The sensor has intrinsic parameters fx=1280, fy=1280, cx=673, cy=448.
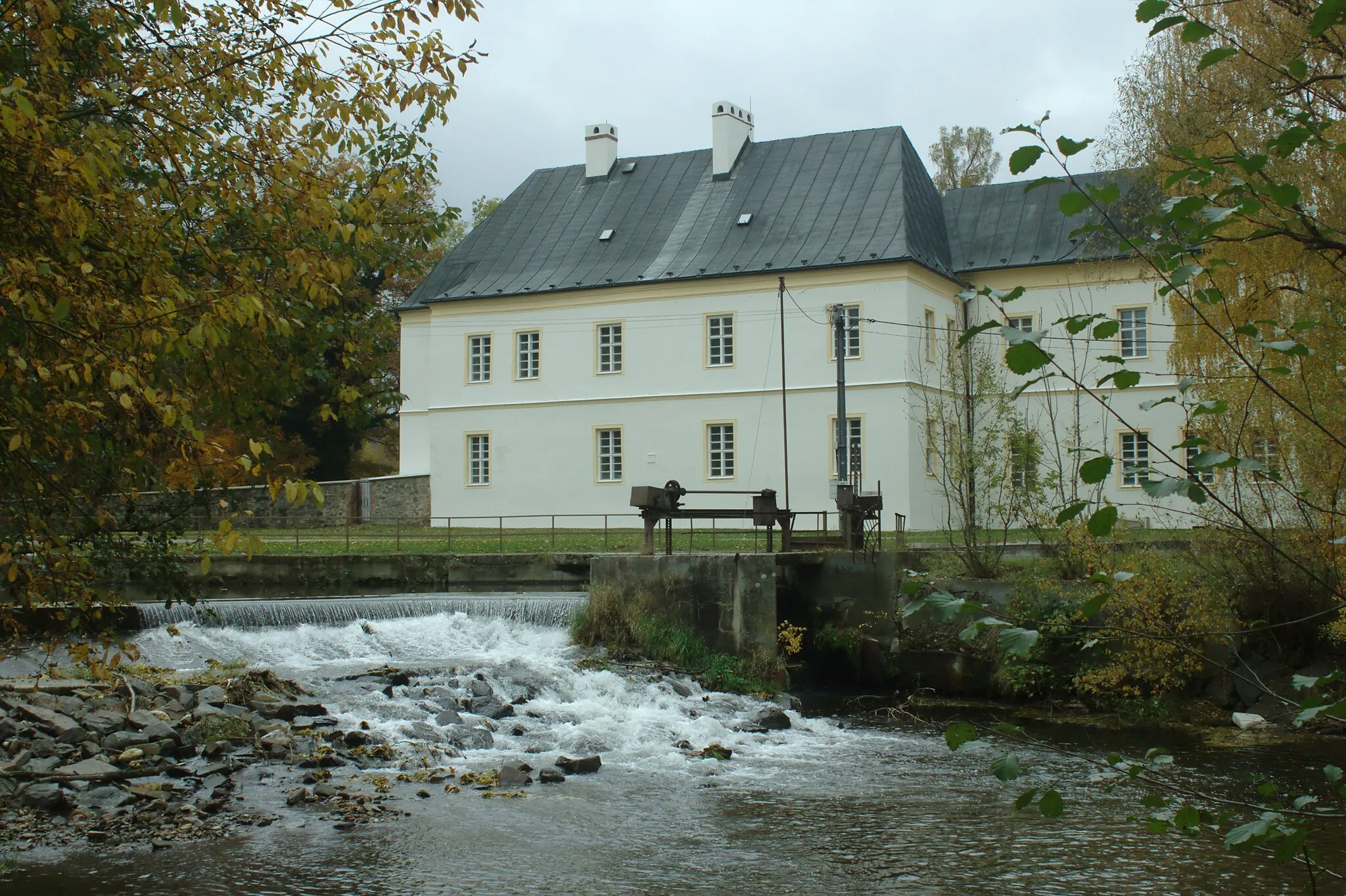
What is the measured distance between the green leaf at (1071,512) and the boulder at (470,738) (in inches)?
445

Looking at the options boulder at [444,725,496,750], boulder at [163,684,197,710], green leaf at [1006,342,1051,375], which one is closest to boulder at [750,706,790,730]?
boulder at [444,725,496,750]

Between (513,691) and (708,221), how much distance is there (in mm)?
23797

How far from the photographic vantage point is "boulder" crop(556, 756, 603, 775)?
41.6 ft

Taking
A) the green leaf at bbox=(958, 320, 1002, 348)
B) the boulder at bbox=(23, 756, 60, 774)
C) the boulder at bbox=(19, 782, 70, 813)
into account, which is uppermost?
the green leaf at bbox=(958, 320, 1002, 348)

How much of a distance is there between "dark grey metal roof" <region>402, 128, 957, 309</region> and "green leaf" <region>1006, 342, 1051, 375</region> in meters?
31.3

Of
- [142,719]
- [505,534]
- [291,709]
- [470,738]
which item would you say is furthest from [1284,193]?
[505,534]

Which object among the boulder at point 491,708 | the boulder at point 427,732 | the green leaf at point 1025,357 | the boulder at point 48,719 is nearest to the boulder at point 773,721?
the boulder at point 491,708

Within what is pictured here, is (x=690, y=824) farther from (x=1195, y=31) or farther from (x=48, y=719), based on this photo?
(x=1195, y=31)

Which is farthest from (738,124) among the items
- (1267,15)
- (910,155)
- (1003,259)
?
(1267,15)

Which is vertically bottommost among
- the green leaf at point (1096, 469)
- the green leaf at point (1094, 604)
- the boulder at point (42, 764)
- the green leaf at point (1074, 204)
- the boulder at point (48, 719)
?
the boulder at point (42, 764)

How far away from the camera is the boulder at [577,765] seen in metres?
12.7

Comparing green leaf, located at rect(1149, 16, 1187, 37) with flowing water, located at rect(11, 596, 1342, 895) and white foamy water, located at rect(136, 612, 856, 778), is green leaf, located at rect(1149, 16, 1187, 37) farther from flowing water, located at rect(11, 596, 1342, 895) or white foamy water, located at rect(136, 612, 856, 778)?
white foamy water, located at rect(136, 612, 856, 778)

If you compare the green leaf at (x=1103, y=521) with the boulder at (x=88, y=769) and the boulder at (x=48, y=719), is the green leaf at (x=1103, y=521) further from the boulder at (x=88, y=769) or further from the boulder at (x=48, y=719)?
the boulder at (x=48, y=719)

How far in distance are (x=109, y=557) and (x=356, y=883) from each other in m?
2.87
